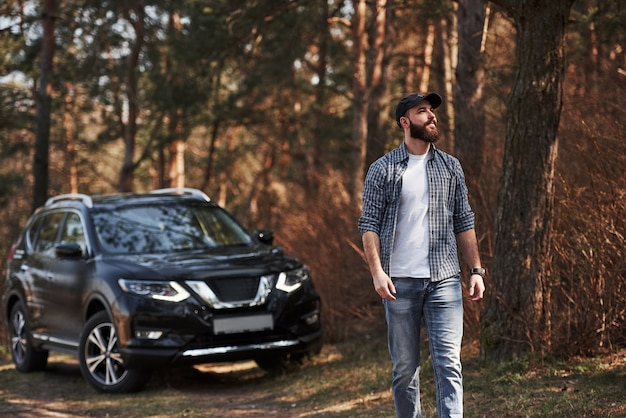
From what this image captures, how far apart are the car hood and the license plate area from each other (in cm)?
39

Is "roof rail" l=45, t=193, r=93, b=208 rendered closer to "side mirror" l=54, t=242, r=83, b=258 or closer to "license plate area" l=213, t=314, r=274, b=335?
"side mirror" l=54, t=242, r=83, b=258

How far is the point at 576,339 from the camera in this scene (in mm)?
7781

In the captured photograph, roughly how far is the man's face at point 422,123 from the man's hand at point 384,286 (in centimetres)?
78

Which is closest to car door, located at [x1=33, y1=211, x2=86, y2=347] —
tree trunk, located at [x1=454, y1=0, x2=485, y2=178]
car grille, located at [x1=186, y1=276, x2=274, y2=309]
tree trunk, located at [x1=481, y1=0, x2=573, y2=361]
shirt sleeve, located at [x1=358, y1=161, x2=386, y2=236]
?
car grille, located at [x1=186, y1=276, x2=274, y2=309]

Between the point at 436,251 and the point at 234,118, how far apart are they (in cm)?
2495

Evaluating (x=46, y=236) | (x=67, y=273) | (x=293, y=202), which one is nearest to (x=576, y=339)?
(x=67, y=273)

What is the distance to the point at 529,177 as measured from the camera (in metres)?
7.72

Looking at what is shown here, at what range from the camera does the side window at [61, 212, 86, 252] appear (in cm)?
1030

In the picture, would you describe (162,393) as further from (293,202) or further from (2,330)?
(2,330)

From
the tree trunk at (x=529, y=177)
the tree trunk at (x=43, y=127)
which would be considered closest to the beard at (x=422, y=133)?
the tree trunk at (x=529, y=177)

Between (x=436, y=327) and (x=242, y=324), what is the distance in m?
3.72

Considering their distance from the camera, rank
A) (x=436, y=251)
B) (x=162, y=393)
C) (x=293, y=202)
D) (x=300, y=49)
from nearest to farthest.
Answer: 1. (x=436, y=251)
2. (x=162, y=393)
3. (x=293, y=202)
4. (x=300, y=49)

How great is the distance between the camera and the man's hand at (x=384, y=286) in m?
5.32

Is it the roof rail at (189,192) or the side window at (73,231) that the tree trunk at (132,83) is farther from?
the side window at (73,231)
